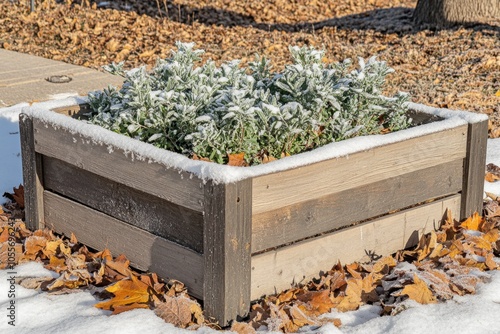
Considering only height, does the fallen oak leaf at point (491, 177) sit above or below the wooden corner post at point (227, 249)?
below

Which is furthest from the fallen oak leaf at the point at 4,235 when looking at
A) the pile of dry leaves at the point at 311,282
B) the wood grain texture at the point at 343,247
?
the wood grain texture at the point at 343,247

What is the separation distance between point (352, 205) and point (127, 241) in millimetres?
1106

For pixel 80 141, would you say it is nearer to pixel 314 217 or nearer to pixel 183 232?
pixel 183 232

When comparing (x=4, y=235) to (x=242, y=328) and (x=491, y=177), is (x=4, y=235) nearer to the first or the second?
(x=242, y=328)

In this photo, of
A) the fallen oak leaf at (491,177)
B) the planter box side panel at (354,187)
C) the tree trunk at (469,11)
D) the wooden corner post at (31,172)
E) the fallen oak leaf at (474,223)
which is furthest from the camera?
the tree trunk at (469,11)

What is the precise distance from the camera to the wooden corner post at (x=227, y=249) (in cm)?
341

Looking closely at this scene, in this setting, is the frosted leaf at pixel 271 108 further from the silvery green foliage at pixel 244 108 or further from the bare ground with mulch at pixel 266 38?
the bare ground with mulch at pixel 266 38

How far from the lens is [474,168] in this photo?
14.8ft

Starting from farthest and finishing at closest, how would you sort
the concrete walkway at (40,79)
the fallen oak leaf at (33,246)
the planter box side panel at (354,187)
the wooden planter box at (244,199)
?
the concrete walkway at (40,79), the fallen oak leaf at (33,246), the planter box side panel at (354,187), the wooden planter box at (244,199)

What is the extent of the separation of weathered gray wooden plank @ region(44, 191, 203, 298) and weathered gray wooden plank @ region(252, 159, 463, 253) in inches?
12.6

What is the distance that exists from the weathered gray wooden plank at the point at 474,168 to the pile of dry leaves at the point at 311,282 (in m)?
0.08

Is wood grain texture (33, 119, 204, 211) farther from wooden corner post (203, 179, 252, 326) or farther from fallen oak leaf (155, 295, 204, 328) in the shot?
fallen oak leaf (155, 295, 204, 328)

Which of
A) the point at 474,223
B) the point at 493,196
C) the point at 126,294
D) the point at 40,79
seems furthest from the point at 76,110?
the point at 40,79

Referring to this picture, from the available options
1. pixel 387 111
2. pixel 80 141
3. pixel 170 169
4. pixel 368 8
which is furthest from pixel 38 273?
pixel 368 8
